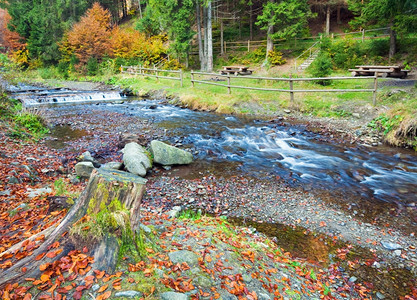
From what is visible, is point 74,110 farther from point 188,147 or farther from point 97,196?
point 97,196

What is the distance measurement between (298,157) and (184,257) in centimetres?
653

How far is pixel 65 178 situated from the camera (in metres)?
6.36

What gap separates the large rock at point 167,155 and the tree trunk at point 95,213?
Answer: 4.69 meters

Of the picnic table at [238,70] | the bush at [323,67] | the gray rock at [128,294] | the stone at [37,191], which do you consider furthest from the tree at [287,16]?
the gray rock at [128,294]

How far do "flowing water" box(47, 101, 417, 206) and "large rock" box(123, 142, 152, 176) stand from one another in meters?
1.71

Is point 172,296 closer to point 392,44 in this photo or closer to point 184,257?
point 184,257

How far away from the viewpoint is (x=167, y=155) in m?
7.74

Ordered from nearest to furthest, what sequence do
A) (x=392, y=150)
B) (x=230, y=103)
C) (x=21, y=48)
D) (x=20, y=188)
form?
(x=20, y=188)
(x=392, y=150)
(x=230, y=103)
(x=21, y=48)

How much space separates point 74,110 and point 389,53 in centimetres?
2168

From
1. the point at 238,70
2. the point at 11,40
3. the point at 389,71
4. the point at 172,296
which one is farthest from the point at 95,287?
the point at 11,40

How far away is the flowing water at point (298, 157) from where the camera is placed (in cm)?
669

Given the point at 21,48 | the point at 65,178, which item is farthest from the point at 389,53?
the point at 21,48

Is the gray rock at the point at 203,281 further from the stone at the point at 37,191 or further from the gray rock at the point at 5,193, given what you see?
the gray rock at the point at 5,193

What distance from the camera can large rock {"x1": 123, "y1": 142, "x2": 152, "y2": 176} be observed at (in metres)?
6.96
